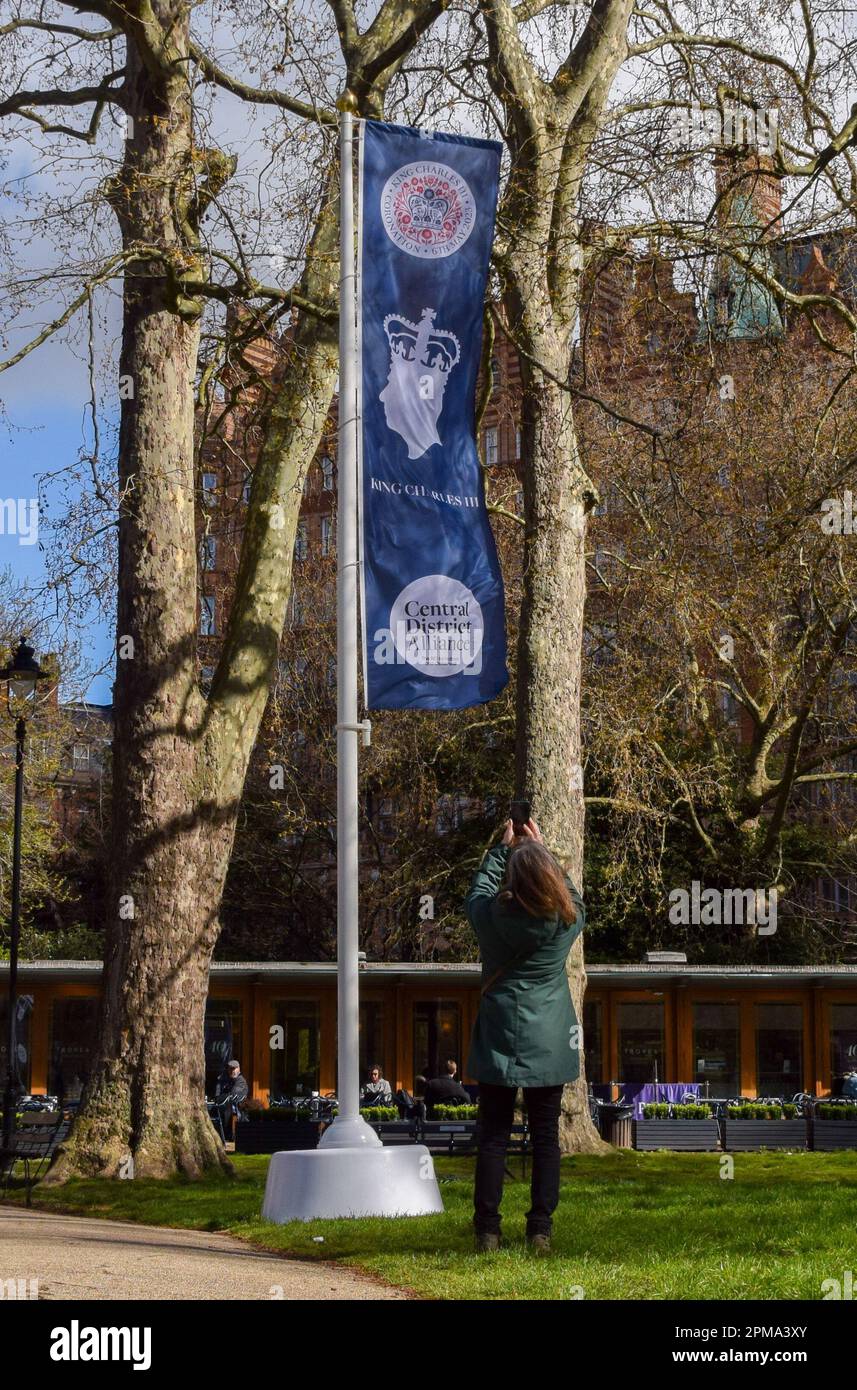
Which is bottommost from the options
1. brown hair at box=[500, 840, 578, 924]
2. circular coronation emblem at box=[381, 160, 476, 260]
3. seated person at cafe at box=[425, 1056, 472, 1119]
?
seated person at cafe at box=[425, 1056, 472, 1119]

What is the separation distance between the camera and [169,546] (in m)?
16.1

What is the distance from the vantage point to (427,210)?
11.4 m

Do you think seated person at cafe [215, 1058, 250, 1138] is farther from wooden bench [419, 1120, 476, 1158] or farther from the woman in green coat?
the woman in green coat

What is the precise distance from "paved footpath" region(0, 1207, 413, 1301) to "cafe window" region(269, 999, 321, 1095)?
21213mm

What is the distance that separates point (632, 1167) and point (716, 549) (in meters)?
14.3

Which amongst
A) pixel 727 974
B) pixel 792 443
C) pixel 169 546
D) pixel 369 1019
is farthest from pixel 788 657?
pixel 169 546

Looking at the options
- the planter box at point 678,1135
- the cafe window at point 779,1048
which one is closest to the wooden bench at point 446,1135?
the planter box at point 678,1135

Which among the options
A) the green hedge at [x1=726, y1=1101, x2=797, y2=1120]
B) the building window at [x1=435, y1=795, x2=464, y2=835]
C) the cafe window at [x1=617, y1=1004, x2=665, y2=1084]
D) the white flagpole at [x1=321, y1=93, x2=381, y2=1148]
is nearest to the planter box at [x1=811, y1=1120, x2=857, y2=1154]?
the green hedge at [x1=726, y1=1101, x2=797, y2=1120]

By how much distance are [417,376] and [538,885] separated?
13.9ft

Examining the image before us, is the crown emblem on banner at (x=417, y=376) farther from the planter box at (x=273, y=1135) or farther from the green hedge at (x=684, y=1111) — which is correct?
the green hedge at (x=684, y=1111)

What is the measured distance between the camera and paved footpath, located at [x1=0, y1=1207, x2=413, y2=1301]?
277 inches

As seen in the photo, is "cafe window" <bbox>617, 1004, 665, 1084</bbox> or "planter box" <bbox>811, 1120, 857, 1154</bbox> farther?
"cafe window" <bbox>617, 1004, 665, 1084</bbox>
